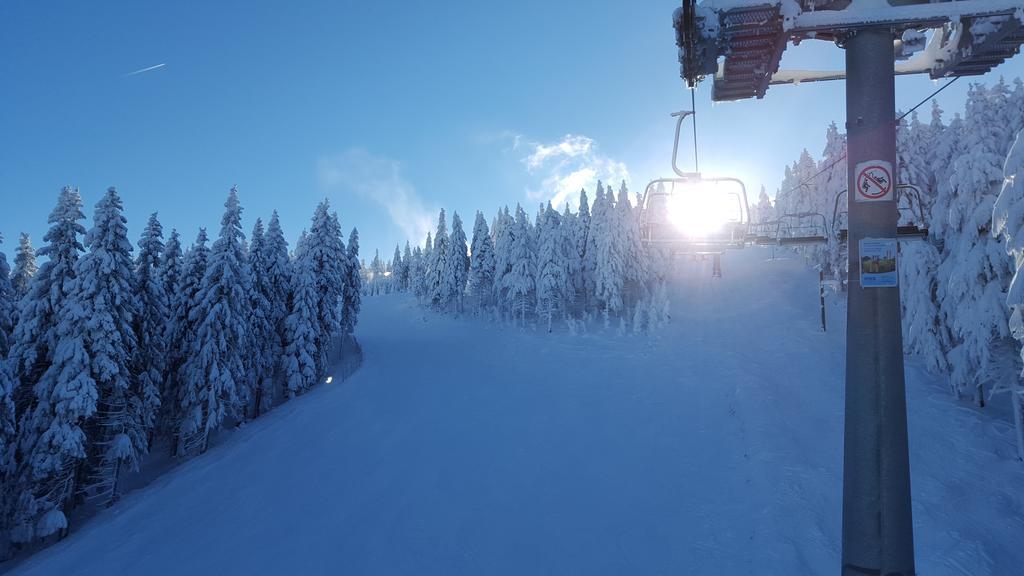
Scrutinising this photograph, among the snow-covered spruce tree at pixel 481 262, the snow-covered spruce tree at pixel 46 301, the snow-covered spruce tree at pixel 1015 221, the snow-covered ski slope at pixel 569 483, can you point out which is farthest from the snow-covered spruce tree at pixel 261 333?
the snow-covered spruce tree at pixel 1015 221

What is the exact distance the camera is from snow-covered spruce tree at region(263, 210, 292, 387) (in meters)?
35.2

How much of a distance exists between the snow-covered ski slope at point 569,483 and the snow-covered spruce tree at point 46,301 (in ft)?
24.3

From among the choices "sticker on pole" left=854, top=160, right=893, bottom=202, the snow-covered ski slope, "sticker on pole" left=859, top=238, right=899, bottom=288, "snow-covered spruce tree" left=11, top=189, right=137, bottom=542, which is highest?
"sticker on pole" left=854, top=160, right=893, bottom=202

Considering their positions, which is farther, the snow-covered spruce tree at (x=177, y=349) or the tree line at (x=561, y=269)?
the tree line at (x=561, y=269)

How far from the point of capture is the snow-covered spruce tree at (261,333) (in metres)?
32.3

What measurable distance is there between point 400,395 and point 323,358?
10881 mm

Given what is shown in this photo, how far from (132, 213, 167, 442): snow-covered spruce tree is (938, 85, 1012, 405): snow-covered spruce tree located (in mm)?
37836

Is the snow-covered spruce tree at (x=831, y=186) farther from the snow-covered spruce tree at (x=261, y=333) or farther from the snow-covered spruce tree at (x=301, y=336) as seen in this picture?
the snow-covered spruce tree at (x=261, y=333)

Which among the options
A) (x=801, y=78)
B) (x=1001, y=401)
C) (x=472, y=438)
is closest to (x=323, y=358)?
(x=472, y=438)

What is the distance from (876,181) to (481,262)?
59234mm

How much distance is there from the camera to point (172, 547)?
663 inches

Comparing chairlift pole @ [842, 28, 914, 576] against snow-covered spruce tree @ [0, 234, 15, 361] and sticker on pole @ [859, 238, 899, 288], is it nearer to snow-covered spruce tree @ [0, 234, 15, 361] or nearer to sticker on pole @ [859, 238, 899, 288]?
sticker on pole @ [859, 238, 899, 288]

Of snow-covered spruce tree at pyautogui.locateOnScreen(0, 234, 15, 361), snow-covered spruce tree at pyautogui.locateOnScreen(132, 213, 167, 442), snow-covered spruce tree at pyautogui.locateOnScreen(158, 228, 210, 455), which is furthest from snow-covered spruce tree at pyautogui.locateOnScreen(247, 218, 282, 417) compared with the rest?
snow-covered spruce tree at pyautogui.locateOnScreen(0, 234, 15, 361)

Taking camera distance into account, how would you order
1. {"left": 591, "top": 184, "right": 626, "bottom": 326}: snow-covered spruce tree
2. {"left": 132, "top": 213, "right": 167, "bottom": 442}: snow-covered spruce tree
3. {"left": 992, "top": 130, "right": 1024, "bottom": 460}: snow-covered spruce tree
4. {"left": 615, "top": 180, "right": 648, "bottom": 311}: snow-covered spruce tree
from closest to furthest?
{"left": 992, "top": 130, "right": 1024, "bottom": 460}: snow-covered spruce tree < {"left": 132, "top": 213, "right": 167, "bottom": 442}: snow-covered spruce tree < {"left": 591, "top": 184, "right": 626, "bottom": 326}: snow-covered spruce tree < {"left": 615, "top": 180, "right": 648, "bottom": 311}: snow-covered spruce tree
